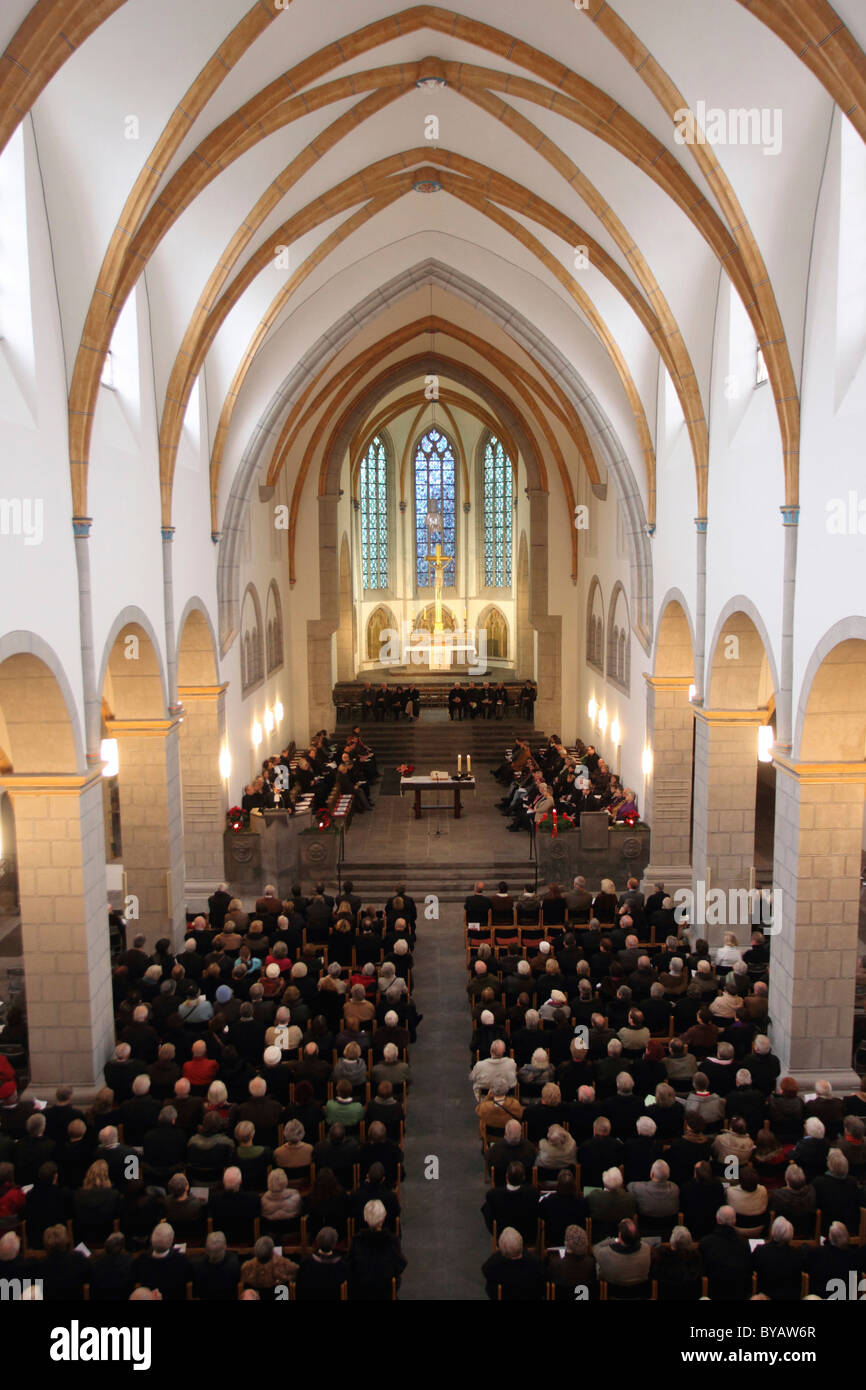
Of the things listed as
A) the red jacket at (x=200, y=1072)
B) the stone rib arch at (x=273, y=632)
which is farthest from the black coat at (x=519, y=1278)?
the stone rib arch at (x=273, y=632)

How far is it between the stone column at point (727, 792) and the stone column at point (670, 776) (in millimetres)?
3128

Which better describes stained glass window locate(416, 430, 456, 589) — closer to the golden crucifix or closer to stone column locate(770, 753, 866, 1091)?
the golden crucifix

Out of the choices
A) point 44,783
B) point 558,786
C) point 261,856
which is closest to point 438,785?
point 558,786

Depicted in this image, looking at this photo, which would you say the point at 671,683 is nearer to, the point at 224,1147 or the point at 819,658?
Result: the point at 819,658

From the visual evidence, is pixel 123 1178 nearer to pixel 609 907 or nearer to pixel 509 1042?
pixel 509 1042

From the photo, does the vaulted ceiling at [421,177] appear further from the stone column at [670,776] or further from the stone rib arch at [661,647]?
the stone column at [670,776]

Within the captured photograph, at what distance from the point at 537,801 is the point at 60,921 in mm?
11767

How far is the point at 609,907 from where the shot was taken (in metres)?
15.9

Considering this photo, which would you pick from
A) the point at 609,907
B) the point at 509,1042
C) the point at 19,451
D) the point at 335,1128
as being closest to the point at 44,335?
the point at 19,451

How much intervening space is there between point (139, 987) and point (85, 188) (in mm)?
8984

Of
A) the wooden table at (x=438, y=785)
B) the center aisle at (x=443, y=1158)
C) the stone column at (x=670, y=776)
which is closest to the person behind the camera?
the center aisle at (x=443, y=1158)

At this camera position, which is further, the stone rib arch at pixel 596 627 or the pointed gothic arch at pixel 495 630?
the pointed gothic arch at pixel 495 630

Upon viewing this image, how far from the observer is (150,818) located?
15.9 meters

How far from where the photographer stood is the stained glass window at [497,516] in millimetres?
40906
